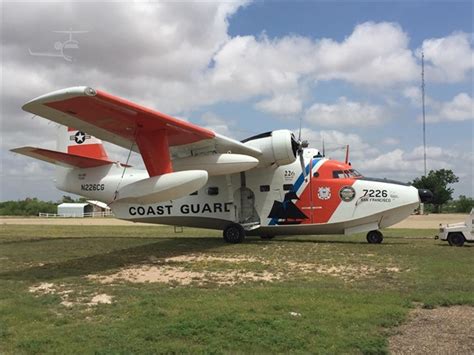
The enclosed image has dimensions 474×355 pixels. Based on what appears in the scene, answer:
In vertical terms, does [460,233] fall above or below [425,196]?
below

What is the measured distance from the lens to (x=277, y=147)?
1641cm

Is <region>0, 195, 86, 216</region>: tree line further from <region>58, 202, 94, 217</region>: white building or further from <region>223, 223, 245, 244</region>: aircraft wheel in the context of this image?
<region>223, 223, 245, 244</region>: aircraft wheel

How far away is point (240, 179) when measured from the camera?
1805 centimetres

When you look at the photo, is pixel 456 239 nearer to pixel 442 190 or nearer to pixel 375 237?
pixel 375 237

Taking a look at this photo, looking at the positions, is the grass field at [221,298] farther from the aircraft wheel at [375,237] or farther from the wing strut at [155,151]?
the aircraft wheel at [375,237]

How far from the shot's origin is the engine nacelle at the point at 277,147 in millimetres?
16391

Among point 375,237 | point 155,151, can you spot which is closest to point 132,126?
point 155,151

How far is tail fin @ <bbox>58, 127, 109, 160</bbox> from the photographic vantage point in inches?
789

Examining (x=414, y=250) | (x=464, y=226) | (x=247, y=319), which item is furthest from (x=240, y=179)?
(x=247, y=319)

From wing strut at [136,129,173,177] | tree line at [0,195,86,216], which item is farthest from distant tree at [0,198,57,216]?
wing strut at [136,129,173,177]

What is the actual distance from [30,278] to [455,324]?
790 cm

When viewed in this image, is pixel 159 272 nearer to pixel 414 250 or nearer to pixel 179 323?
pixel 179 323

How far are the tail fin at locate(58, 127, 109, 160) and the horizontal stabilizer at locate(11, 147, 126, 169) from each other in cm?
152

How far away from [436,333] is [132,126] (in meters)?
10.5
